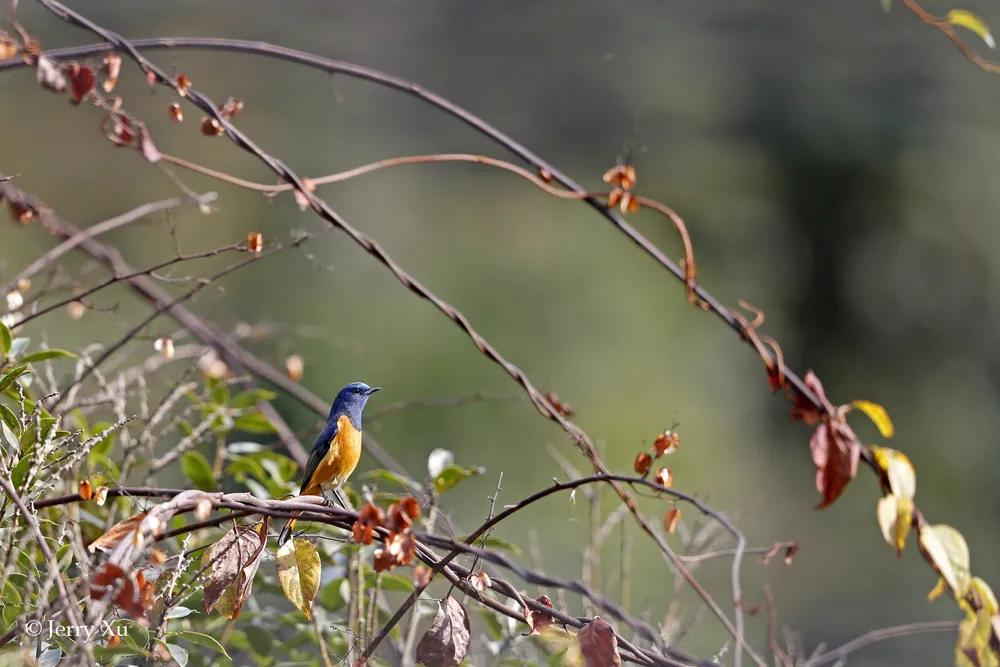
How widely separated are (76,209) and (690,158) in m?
4.87

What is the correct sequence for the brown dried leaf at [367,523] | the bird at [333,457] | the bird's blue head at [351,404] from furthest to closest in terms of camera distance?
the bird's blue head at [351,404] < the bird at [333,457] < the brown dried leaf at [367,523]

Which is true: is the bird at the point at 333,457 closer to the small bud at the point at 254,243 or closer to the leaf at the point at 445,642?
the small bud at the point at 254,243

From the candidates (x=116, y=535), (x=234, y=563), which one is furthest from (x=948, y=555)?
(x=116, y=535)

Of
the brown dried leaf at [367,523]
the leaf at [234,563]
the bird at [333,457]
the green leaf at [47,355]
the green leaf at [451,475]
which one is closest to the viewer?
the brown dried leaf at [367,523]

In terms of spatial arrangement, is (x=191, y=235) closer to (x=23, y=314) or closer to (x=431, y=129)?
(x=431, y=129)

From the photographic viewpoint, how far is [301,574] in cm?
121

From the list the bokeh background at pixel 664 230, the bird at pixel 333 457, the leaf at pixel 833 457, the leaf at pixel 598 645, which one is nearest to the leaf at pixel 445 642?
the leaf at pixel 598 645

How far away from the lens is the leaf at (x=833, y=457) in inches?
53.1

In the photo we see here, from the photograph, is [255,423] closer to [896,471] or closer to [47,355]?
[47,355]

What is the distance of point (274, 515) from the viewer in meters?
1.02

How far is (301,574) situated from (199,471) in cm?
65

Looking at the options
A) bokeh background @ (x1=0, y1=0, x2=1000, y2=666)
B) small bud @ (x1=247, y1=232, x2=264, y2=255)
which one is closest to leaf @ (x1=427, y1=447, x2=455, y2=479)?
small bud @ (x1=247, y1=232, x2=264, y2=255)

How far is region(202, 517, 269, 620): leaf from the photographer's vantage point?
3.76 ft

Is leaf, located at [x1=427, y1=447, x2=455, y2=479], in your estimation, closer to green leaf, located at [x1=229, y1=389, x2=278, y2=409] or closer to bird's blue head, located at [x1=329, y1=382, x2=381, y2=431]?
bird's blue head, located at [x1=329, y1=382, x2=381, y2=431]
